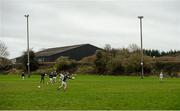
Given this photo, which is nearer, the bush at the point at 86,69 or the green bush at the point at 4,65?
the bush at the point at 86,69

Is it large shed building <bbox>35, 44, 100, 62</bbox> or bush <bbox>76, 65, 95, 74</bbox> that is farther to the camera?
large shed building <bbox>35, 44, 100, 62</bbox>

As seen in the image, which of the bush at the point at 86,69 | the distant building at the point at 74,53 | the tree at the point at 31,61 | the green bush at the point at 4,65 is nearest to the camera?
the bush at the point at 86,69

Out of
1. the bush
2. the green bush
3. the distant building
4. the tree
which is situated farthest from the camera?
the distant building

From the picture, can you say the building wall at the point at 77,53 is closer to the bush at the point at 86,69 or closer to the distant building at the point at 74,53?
the distant building at the point at 74,53

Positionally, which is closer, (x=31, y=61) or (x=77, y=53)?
(x=31, y=61)

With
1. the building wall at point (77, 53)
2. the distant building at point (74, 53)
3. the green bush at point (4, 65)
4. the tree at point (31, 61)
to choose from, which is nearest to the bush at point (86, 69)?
the tree at point (31, 61)

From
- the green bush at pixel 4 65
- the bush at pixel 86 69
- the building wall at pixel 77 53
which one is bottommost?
the bush at pixel 86 69

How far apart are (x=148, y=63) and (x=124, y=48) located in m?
16.0

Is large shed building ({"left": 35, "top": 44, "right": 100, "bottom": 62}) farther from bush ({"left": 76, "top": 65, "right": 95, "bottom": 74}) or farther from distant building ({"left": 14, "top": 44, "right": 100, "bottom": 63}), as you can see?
bush ({"left": 76, "top": 65, "right": 95, "bottom": 74})

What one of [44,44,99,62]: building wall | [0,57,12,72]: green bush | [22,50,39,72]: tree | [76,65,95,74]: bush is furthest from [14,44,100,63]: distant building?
[22,50,39,72]: tree

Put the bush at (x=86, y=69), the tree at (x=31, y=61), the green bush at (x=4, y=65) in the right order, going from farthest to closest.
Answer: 1. the green bush at (x=4, y=65)
2. the tree at (x=31, y=61)
3. the bush at (x=86, y=69)

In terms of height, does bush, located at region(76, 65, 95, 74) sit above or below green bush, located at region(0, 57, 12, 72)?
below

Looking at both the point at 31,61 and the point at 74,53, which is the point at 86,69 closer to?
the point at 31,61

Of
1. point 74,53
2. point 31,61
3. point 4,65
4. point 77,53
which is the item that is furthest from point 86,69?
point 77,53
